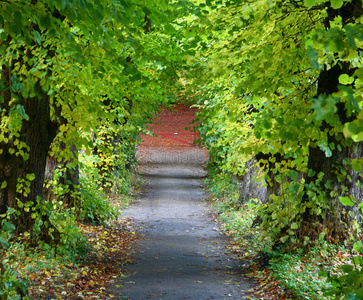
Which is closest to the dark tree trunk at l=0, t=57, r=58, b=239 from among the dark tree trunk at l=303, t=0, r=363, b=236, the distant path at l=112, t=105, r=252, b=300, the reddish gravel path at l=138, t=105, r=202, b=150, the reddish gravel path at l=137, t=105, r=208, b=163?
the distant path at l=112, t=105, r=252, b=300

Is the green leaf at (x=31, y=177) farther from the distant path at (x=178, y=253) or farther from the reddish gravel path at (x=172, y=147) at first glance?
the reddish gravel path at (x=172, y=147)

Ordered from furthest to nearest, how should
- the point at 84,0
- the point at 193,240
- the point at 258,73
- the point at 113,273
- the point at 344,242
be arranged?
the point at 193,240
the point at 113,273
the point at 344,242
the point at 258,73
the point at 84,0

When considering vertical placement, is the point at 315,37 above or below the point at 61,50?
below

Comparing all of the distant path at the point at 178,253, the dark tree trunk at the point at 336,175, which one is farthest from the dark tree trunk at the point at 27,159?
the dark tree trunk at the point at 336,175

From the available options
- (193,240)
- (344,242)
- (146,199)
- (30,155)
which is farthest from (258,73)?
(146,199)

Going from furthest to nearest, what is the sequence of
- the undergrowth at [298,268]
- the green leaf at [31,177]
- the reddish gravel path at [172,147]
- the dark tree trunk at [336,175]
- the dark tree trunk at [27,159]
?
the reddish gravel path at [172,147], the dark tree trunk at [27,159], the green leaf at [31,177], the dark tree trunk at [336,175], the undergrowth at [298,268]

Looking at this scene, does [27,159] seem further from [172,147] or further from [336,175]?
[172,147]

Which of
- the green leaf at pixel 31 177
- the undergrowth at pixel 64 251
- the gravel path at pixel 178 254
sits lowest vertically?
the gravel path at pixel 178 254

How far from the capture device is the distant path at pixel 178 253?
25.9 ft

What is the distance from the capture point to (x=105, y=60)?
7.16m

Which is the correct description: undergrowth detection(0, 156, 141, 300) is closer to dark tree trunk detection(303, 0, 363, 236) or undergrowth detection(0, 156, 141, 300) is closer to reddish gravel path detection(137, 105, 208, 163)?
dark tree trunk detection(303, 0, 363, 236)

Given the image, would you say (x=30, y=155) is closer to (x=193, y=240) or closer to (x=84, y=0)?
(x=84, y=0)

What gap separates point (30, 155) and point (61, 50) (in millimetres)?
2606

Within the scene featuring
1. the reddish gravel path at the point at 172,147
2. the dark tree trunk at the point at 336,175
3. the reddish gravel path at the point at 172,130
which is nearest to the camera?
the dark tree trunk at the point at 336,175
